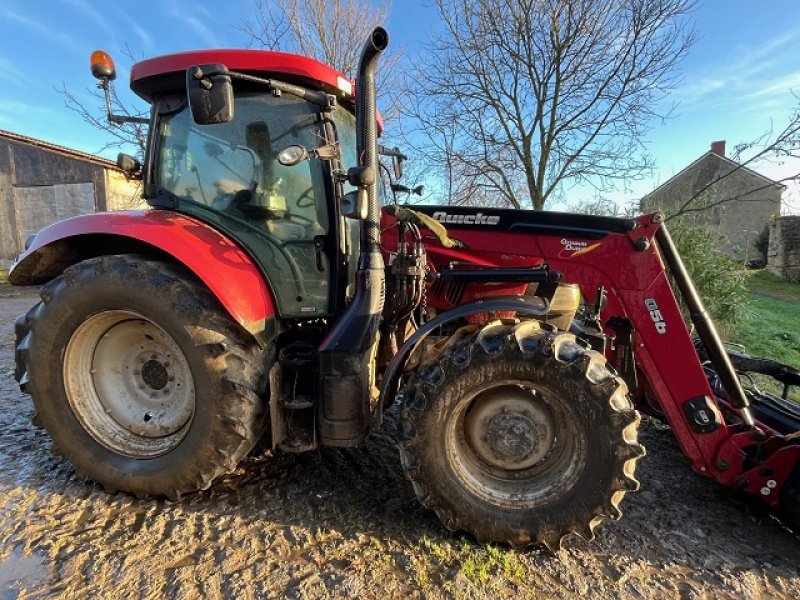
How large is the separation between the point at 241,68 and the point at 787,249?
2249cm

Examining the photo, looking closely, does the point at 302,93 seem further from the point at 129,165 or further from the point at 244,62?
the point at 129,165

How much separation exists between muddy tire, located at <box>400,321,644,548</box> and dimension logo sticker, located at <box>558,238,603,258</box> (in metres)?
0.51

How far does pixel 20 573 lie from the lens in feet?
6.66

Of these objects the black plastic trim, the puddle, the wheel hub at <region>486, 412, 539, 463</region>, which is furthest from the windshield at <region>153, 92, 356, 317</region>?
the puddle

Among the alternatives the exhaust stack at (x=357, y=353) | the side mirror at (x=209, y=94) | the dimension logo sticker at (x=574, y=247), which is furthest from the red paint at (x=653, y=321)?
the side mirror at (x=209, y=94)

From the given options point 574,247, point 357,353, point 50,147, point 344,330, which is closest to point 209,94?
point 344,330

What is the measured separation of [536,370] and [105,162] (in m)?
19.2

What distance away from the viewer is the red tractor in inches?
89.0

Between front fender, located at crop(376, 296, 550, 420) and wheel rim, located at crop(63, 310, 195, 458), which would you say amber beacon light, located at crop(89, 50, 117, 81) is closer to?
wheel rim, located at crop(63, 310, 195, 458)

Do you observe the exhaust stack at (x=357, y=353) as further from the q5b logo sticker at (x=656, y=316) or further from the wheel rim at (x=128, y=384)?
the q5b logo sticker at (x=656, y=316)

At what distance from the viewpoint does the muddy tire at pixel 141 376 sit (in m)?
2.40

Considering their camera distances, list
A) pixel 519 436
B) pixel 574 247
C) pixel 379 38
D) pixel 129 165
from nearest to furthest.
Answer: pixel 379 38
pixel 519 436
pixel 574 247
pixel 129 165

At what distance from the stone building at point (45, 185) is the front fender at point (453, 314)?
17787mm

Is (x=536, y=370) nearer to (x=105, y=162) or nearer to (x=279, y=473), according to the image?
(x=279, y=473)
